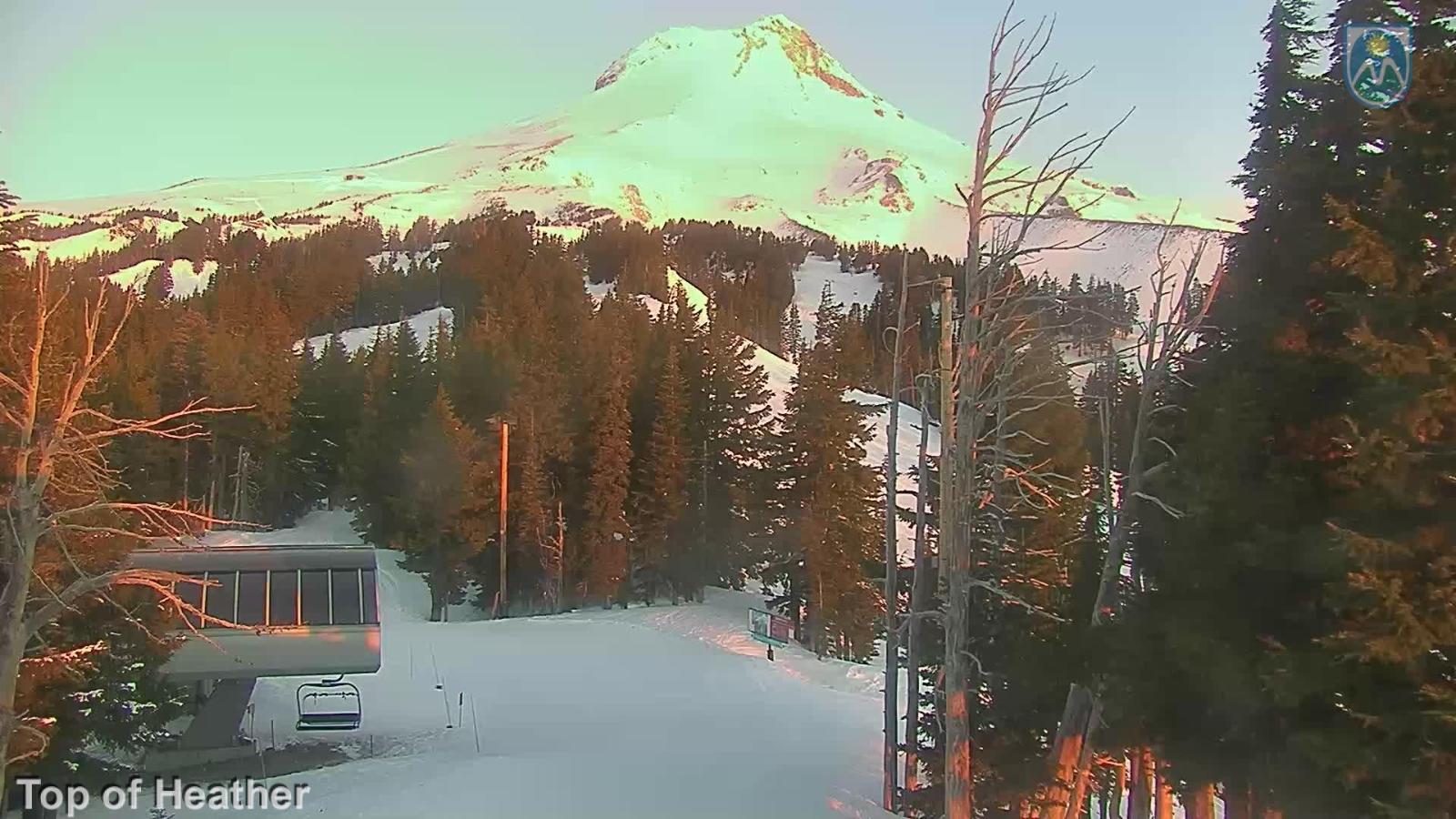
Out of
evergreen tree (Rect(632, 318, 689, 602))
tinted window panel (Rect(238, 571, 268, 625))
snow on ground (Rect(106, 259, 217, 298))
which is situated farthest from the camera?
snow on ground (Rect(106, 259, 217, 298))

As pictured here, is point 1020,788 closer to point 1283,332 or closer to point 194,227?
point 1283,332

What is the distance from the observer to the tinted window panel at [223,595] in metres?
16.9

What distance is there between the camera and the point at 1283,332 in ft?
30.7

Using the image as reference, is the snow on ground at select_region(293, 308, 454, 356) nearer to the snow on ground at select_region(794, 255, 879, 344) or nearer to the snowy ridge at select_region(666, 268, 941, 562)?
the snowy ridge at select_region(666, 268, 941, 562)

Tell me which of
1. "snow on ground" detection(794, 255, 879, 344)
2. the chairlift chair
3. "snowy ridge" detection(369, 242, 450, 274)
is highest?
"snowy ridge" detection(369, 242, 450, 274)

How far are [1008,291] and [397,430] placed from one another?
3605 cm

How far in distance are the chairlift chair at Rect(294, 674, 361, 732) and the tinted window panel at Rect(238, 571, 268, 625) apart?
66.6 inches

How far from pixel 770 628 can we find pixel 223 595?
13849 millimetres

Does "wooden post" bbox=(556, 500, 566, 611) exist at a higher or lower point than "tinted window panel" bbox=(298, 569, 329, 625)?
lower

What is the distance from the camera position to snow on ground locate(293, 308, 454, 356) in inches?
2879

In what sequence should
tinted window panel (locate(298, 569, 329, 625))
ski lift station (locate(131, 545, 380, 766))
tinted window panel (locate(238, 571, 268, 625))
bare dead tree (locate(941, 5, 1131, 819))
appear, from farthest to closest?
tinted window panel (locate(298, 569, 329, 625)) < tinted window panel (locate(238, 571, 268, 625)) < ski lift station (locate(131, 545, 380, 766)) < bare dead tree (locate(941, 5, 1131, 819))

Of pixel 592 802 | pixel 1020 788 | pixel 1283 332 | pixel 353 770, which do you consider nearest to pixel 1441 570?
pixel 1283 332

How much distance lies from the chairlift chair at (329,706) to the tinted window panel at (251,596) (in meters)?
1.69

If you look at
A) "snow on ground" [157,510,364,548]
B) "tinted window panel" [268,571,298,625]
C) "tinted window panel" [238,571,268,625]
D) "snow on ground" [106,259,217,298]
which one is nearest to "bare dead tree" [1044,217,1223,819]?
"tinted window panel" [268,571,298,625]
